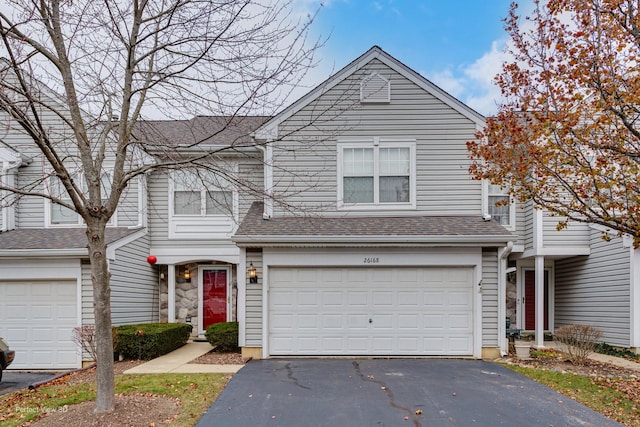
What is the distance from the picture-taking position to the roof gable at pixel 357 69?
11227 millimetres

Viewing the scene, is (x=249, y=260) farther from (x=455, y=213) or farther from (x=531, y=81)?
(x=531, y=81)

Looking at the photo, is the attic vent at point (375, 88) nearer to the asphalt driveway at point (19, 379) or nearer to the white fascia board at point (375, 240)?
the white fascia board at point (375, 240)

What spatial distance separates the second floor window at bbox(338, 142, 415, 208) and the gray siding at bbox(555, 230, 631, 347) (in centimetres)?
581

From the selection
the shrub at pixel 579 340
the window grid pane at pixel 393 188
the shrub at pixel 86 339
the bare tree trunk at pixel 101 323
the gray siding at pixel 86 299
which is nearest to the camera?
the bare tree trunk at pixel 101 323

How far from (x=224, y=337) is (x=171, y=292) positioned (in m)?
3.08

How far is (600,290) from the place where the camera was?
40.8ft

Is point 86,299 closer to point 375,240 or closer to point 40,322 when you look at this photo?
point 40,322

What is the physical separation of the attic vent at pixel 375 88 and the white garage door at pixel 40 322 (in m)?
8.59

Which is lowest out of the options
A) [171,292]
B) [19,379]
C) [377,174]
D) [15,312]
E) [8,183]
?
[19,379]

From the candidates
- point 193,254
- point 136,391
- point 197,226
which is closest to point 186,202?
point 197,226

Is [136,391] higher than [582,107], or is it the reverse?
[582,107]

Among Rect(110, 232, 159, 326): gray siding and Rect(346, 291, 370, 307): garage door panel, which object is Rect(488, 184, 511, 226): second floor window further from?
Rect(110, 232, 159, 326): gray siding

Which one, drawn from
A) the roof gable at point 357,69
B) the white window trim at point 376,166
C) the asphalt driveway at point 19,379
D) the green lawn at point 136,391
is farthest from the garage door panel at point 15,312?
the white window trim at point 376,166

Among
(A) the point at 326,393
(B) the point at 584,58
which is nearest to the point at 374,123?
(B) the point at 584,58
